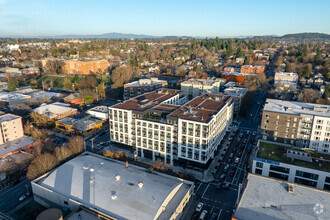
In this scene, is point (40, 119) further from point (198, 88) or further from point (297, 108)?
point (297, 108)

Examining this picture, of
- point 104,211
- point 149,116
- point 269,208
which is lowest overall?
point 104,211

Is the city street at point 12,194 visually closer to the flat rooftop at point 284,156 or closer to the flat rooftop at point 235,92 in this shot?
the flat rooftop at point 284,156

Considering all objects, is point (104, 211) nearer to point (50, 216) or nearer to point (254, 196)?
point (50, 216)

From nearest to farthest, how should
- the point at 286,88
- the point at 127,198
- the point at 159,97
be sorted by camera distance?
the point at 127,198, the point at 159,97, the point at 286,88

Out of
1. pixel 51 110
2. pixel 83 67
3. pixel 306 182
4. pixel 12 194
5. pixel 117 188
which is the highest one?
pixel 83 67

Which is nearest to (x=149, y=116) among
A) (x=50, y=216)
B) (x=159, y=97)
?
(x=159, y=97)

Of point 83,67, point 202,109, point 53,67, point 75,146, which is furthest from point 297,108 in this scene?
point 53,67

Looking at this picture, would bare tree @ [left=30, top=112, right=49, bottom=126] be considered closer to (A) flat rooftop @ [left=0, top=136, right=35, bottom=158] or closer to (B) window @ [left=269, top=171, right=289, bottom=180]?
(A) flat rooftop @ [left=0, top=136, right=35, bottom=158]
